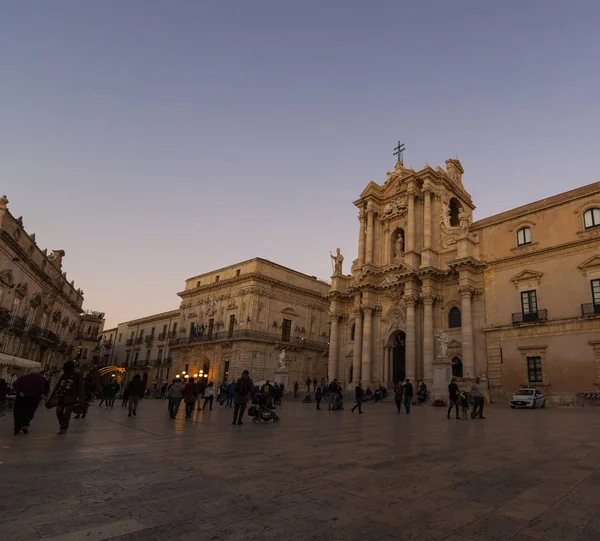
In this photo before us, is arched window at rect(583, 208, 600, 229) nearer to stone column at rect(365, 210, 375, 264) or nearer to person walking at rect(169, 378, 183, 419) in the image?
stone column at rect(365, 210, 375, 264)

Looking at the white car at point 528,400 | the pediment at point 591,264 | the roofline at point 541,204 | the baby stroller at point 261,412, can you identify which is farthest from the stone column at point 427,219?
the baby stroller at point 261,412

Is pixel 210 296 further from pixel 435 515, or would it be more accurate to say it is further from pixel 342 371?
pixel 435 515

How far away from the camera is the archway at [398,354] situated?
3156cm

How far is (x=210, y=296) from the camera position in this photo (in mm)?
46031

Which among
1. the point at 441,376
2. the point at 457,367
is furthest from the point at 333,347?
the point at 441,376

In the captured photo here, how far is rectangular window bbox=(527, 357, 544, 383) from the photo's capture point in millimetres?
23812

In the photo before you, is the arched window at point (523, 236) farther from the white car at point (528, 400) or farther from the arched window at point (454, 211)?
the white car at point (528, 400)

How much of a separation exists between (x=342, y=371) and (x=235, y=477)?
101 ft

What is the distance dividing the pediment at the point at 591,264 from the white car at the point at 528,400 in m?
7.61

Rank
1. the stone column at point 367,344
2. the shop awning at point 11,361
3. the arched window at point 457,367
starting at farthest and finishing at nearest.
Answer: the stone column at point 367,344
the arched window at point 457,367
the shop awning at point 11,361

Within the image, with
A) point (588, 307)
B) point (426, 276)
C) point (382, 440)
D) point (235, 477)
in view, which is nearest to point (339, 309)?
point (426, 276)

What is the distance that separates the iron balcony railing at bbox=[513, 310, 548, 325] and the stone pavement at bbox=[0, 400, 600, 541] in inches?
735

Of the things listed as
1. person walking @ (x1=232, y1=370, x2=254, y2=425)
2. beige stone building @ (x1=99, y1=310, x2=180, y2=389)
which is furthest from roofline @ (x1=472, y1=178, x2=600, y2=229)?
beige stone building @ (x1=99, y1=310, x2=180, y2=389)

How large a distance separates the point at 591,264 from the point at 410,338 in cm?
1173
